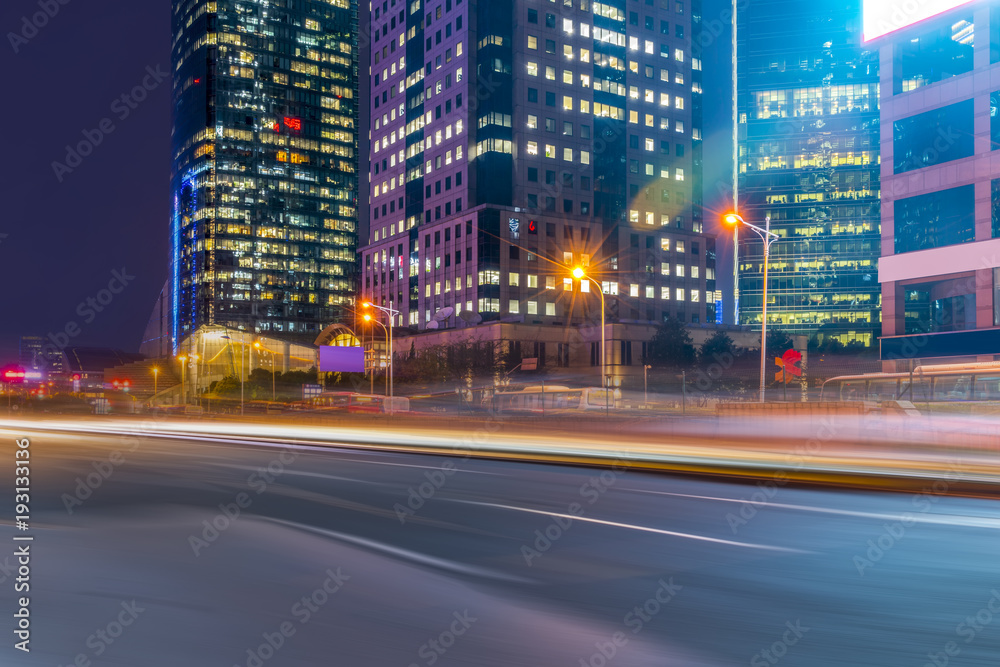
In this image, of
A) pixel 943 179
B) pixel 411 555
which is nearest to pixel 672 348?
pixel 943 179

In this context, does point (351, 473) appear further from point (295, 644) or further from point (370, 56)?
point (370, 56)

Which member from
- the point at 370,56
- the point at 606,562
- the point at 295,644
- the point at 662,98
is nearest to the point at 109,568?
the point at 295,644

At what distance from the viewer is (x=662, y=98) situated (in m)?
123

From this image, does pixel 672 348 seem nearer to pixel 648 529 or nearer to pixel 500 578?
pixel 648 529

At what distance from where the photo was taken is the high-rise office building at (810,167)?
448 feet

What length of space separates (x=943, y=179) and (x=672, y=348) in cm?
4057

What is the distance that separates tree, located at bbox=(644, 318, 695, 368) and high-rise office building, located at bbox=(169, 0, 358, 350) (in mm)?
119560

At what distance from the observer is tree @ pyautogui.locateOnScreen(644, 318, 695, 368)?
8325cm

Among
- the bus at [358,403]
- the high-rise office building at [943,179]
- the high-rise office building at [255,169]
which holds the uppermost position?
the high-rise office building at [255,169]

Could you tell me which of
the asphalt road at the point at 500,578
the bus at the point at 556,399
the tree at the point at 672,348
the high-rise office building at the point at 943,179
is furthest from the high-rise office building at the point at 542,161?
the asphalt road at the point at 500,578

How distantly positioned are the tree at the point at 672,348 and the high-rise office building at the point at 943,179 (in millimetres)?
32620

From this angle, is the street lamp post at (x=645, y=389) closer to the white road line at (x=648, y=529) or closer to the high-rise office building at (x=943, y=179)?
the high-rise office building at (x=943, y=179)

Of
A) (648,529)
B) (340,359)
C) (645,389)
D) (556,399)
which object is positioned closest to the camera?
(648,529)

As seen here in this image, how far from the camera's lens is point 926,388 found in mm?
22750
